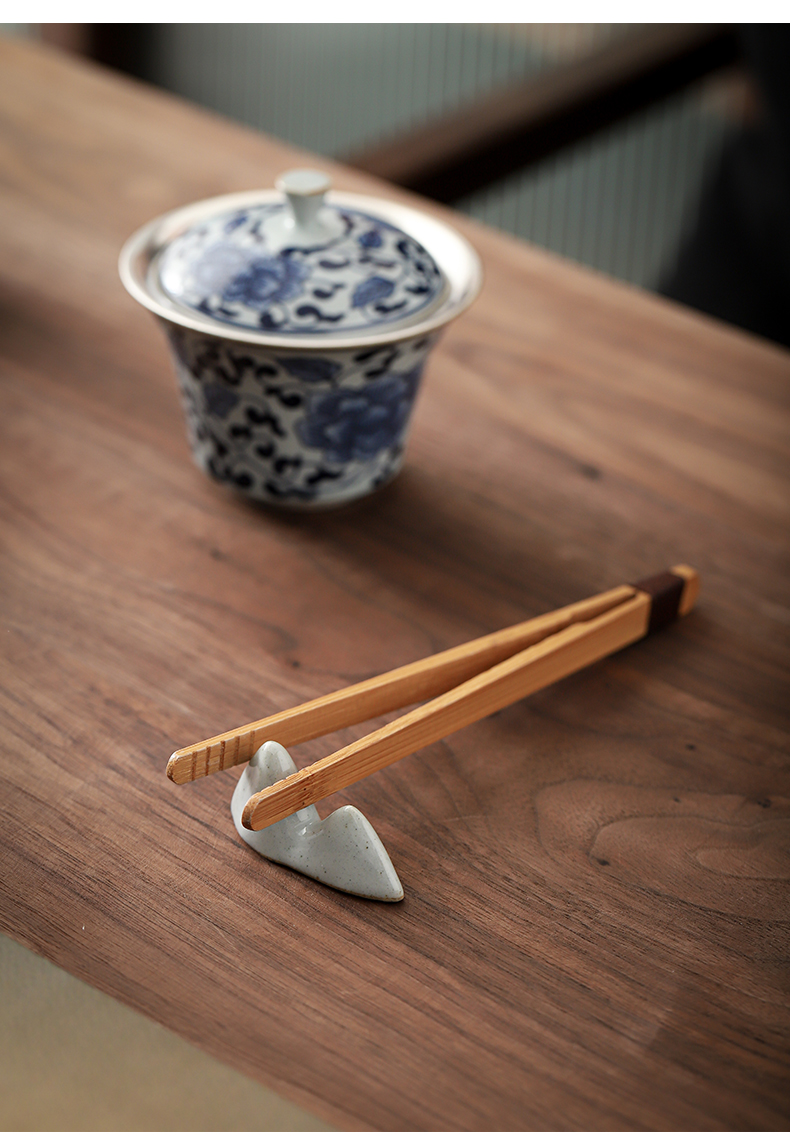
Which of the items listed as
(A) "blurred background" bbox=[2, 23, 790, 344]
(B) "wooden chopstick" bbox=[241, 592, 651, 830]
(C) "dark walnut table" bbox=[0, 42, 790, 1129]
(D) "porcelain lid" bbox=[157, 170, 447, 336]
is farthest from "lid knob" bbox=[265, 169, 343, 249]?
(A) "blurred background" bbox=[2, 23, 790, 344]

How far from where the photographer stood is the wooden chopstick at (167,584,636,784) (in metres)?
0.46

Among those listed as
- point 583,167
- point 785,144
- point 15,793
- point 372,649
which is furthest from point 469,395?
point 583,167

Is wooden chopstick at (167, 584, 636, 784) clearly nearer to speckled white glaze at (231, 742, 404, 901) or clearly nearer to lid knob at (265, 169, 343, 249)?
speckled white glaze at (231, 742, 404, 901)

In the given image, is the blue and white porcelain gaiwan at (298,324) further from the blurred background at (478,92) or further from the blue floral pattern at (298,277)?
the blurred background at (478,92)

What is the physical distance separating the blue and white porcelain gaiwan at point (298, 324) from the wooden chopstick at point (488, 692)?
0.61 feet

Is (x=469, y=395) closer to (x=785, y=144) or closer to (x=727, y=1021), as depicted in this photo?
(x=727, y=1021)

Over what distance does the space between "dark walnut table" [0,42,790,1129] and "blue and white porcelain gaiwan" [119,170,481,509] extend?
47mm

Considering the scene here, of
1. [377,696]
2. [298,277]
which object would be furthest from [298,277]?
[377,696]

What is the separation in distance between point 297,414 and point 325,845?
28 cm

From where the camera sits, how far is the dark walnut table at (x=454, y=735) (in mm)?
411

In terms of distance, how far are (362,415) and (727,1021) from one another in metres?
0.39

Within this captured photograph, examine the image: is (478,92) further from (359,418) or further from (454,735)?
(454,735)

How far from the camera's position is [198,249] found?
0.63 m

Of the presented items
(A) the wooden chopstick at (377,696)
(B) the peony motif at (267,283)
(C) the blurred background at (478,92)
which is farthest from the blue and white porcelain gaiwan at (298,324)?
(C) the blurred background at (478,92)
